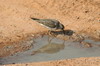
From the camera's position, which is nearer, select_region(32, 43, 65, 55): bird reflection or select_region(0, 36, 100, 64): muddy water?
select_region(0, 36, 100, 64): muddy water

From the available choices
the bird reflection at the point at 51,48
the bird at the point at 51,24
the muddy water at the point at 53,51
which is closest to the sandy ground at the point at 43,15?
the bird at the point at 51,24

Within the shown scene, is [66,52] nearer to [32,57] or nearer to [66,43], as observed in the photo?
[66,43]

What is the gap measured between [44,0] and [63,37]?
2.54 metres

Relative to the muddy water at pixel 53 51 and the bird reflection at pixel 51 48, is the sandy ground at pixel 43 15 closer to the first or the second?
the muddy water at pixel 53 51

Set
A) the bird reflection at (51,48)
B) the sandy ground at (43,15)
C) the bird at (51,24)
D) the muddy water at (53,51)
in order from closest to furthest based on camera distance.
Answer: the muddy water at (53,51) → the bird reflection at (51,48) → the bird at (51,24) → the sandy ground at (43,15)

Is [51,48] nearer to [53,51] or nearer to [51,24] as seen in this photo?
[53,51]

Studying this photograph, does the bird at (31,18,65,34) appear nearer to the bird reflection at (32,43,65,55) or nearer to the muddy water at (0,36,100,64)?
the muddy water at (0,36,100,64)

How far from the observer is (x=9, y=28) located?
11703 mm

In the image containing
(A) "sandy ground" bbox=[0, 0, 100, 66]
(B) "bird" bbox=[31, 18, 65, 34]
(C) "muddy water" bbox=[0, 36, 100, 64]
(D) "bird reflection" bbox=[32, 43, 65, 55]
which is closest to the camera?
(C) "muddy water" bbox=[0, 36, 100, 64]

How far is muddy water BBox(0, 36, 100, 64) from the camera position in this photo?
10.1 meters

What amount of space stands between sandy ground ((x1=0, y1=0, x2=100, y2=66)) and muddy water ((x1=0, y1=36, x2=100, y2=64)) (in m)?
0.69

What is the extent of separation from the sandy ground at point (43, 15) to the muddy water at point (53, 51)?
0.69 m

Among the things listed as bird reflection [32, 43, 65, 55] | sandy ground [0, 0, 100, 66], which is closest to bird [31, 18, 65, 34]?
sandy ground [0, 0, 100, 66]

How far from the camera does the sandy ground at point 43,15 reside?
11586 mm
